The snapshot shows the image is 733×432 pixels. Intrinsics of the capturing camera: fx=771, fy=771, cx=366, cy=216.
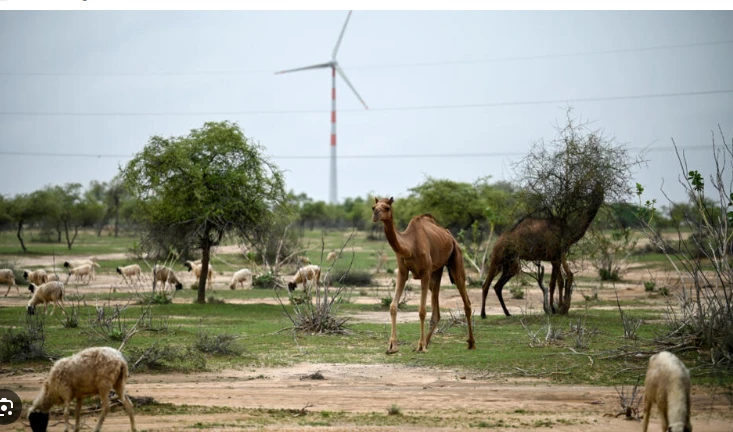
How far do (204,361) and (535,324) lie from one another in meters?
8.86

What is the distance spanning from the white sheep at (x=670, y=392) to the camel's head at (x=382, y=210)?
5942 millimetres

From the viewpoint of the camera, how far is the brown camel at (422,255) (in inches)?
536

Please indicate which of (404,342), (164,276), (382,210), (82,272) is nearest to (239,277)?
(164,276)

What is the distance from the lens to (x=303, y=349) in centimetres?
1505

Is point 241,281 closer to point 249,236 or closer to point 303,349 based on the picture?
point 249,236

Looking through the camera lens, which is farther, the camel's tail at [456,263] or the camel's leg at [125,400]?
the camel's tail at [456,263]

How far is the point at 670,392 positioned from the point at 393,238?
670 centimetres

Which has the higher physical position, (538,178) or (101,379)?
(538,178)

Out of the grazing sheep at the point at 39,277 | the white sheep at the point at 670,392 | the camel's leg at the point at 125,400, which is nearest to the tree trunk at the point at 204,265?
the grazing sheep at the point at 39,277

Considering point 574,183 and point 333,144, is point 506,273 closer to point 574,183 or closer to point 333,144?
point 574,183

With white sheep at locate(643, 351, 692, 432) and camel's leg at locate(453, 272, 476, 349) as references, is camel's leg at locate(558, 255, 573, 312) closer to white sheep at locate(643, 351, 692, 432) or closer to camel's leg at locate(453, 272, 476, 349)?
camel's leg at locate(453, 272, 476, 349)

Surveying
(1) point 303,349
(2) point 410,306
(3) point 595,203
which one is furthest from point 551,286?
(1) point 303,349

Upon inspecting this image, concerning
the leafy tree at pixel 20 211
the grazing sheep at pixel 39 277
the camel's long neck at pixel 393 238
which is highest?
the leafy tree at pixel 20 211

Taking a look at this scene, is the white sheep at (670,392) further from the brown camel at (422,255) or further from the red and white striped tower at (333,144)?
the red and white striped tower at (333,144)
